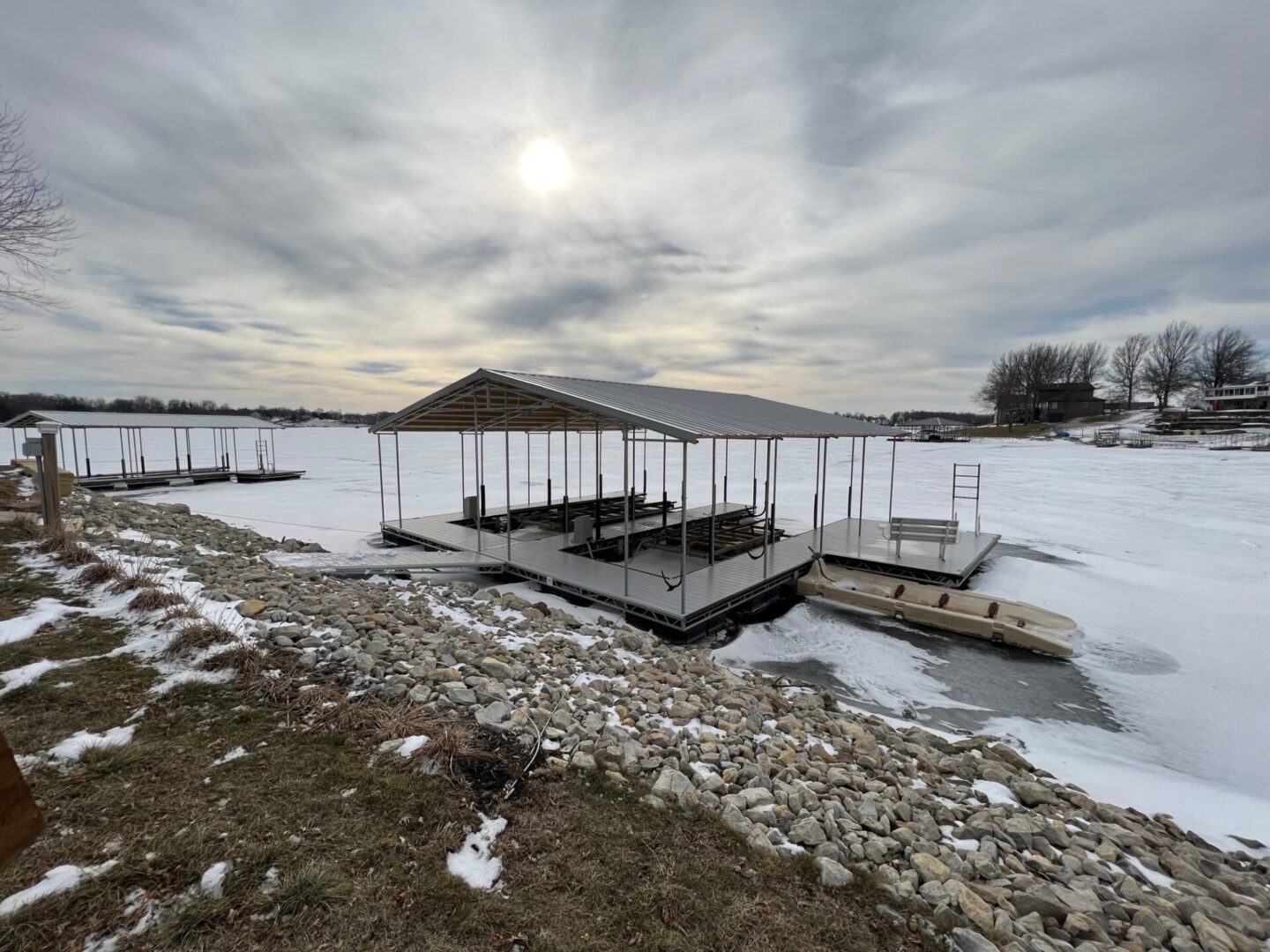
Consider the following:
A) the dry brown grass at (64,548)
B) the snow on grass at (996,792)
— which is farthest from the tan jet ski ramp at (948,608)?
the dry brown grass at (64,548)

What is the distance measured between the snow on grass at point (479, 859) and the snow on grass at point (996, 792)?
3362 millimetres

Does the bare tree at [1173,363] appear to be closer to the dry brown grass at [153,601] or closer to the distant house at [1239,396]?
the distant house at [1239,396]

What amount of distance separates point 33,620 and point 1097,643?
1150 centimetres

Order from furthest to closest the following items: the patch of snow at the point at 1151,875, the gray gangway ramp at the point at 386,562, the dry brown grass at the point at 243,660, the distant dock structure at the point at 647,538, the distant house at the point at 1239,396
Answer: the distant house at the point at 1239,396 < the gray gangway ramp at the point at 386,562 < the distant dock structure at the point at 647,538 < the dry brown grass at the point at 243,660 < the patch of snow at the point at 1151,875

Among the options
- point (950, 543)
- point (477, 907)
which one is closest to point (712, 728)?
point (477, 907)

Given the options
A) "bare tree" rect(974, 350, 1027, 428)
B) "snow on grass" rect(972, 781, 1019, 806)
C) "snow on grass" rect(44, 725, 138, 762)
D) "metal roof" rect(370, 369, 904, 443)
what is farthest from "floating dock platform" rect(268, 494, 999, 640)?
"bare tree" rect(974, 350, 1027, 428)

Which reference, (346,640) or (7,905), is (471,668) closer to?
(346,640)

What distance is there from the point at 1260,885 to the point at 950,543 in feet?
26.1

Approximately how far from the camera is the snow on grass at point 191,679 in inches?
149

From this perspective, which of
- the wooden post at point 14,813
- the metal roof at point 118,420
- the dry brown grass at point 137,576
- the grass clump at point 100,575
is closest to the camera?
the wooden post at point 14,813

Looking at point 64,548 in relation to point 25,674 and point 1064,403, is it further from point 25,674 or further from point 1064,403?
point 1064,403

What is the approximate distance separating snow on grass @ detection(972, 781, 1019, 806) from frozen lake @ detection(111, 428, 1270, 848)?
3.27 feet

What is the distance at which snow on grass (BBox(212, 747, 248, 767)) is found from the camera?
3072 millimetres

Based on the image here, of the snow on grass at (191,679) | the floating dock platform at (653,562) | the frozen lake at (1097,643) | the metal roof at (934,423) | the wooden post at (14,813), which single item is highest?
the metal roof at (934,423)
